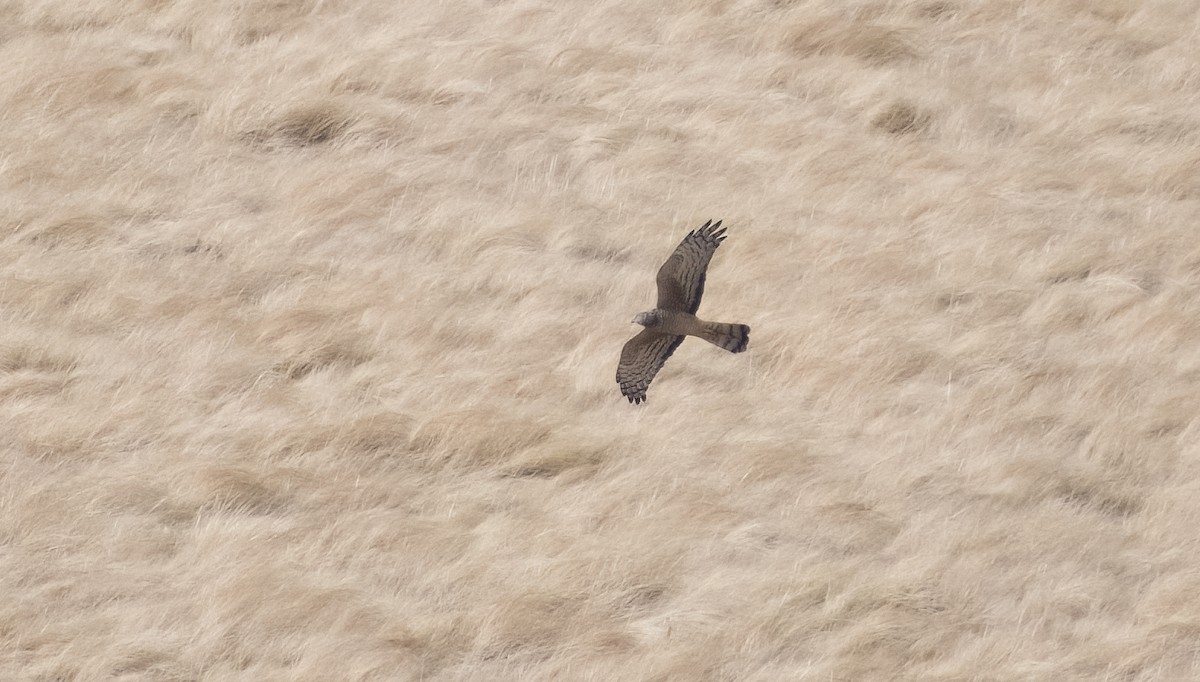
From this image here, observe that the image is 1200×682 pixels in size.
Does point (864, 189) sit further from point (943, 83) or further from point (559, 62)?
point (559, 62)

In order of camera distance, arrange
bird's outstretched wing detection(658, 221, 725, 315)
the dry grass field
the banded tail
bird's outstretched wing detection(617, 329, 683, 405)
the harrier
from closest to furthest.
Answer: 1. the banded tail
2. the harrier
3. bird's outstretched wing detection(658, 221, 725, 315)
4. bird's outstretched wing detection(617, 329, 683, 405)
5. the dry grass field

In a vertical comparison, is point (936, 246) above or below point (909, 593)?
above

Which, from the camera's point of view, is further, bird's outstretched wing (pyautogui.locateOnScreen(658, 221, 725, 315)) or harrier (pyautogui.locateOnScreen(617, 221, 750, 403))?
bird's outstretched wing (pyautogui.locateOnScreen(658, 221, 725, 315))

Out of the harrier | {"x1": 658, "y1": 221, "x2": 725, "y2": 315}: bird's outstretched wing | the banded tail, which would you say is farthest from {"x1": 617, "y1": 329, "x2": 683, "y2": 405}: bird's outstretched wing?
the banded tail

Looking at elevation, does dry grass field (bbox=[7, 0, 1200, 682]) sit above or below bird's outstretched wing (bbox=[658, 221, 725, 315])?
below

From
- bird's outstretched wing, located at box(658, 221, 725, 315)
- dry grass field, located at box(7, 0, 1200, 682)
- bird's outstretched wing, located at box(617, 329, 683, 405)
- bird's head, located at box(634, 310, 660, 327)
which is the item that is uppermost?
bird's outstretched wing, located at box(658, 221, 725, 315)

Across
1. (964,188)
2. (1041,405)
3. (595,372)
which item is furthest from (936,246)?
(595,372)

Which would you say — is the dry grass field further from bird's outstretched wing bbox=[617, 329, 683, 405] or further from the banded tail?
the banded tail
